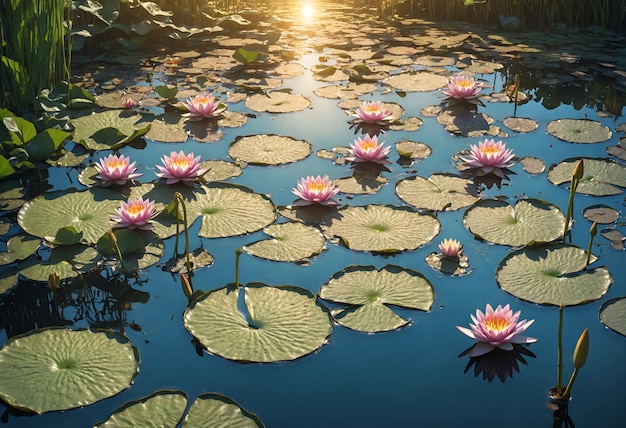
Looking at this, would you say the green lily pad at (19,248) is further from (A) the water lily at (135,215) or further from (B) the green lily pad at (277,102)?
(B) the green lily pad at (277,102)

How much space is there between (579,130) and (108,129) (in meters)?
3.03

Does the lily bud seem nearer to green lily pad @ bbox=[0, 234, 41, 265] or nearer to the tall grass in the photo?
green lily pad @ bbox=[0, 234, 41, 265]

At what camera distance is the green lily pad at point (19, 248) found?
2791 mm

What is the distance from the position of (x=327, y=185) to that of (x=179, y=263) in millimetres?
852

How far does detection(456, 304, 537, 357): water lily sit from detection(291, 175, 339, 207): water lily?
114 cm

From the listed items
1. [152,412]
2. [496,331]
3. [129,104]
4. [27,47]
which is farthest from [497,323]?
[27,47]

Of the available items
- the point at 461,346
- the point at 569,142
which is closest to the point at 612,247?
the point at 461,346

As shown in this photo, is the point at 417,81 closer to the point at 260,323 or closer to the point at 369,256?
the point at 369,256

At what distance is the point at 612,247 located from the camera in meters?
2.90

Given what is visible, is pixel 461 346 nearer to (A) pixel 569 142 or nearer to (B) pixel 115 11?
(A) pixel 569 142

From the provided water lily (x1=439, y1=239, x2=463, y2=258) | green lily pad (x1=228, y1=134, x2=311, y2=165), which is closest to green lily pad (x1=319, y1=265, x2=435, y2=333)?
water lily (x1=439, y1=239, x2=463, y2=258)

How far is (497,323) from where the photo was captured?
7.39 feet

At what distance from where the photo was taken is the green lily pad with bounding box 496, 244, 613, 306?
2.55 meters

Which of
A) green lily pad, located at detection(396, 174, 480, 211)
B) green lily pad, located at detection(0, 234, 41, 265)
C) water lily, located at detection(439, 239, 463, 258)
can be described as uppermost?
green lily pad, located at detection(396, 174, 480, 211)
